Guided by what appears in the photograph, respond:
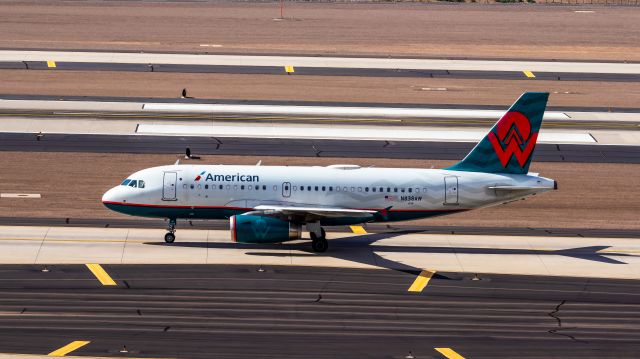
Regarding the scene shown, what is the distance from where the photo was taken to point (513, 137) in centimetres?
5947

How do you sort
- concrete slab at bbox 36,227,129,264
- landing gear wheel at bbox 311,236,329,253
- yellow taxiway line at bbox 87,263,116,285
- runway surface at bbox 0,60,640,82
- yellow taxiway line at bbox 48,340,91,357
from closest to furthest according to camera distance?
yellow taxiway line at bbox 48,340,91,357, yellow taxiway line at bbox 87,263,116,285, concrete slab at bbox 36,227,129,264, landing gear wheel at bbox 311,236,329,253, runway surface at bbox 0,60,640,82

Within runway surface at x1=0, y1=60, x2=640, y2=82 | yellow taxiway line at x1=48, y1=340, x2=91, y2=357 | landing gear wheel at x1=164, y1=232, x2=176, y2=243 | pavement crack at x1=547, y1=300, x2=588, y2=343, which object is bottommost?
yellow taxiway line at x1=48, y1=340, x2=91, y2=357

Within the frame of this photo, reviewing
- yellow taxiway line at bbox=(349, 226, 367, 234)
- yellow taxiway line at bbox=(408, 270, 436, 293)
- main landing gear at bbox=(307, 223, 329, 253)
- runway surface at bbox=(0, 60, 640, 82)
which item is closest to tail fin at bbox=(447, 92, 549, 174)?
yellow taxiway line at bbox=(349, 226, 367, 234)

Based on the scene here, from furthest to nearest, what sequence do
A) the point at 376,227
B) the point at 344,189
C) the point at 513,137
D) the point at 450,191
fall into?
the point at 376,227
the point at 513,137
the point at 450,191
the point at 344,189

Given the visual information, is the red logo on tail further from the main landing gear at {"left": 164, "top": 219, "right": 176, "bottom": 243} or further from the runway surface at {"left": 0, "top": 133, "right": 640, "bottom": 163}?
the runway surface at {"left": 0, "top": 133, "right": 640, "bottom": 163}

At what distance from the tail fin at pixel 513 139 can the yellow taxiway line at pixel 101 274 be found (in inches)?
805

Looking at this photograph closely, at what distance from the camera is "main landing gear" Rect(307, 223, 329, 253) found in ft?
188

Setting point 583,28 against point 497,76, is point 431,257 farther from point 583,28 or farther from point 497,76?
point 583,28

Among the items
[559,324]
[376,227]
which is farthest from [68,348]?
[376,227]

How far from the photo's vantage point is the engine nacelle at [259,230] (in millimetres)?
55594

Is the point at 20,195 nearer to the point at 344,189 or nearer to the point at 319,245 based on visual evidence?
the point at 319,245

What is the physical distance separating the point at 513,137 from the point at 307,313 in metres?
18.4

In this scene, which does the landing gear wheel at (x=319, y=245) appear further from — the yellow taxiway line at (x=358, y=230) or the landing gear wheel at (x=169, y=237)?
the landing gear wheel at (x=169, y=237)

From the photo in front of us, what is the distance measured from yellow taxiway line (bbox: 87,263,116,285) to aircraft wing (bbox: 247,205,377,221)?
28.0 ft
